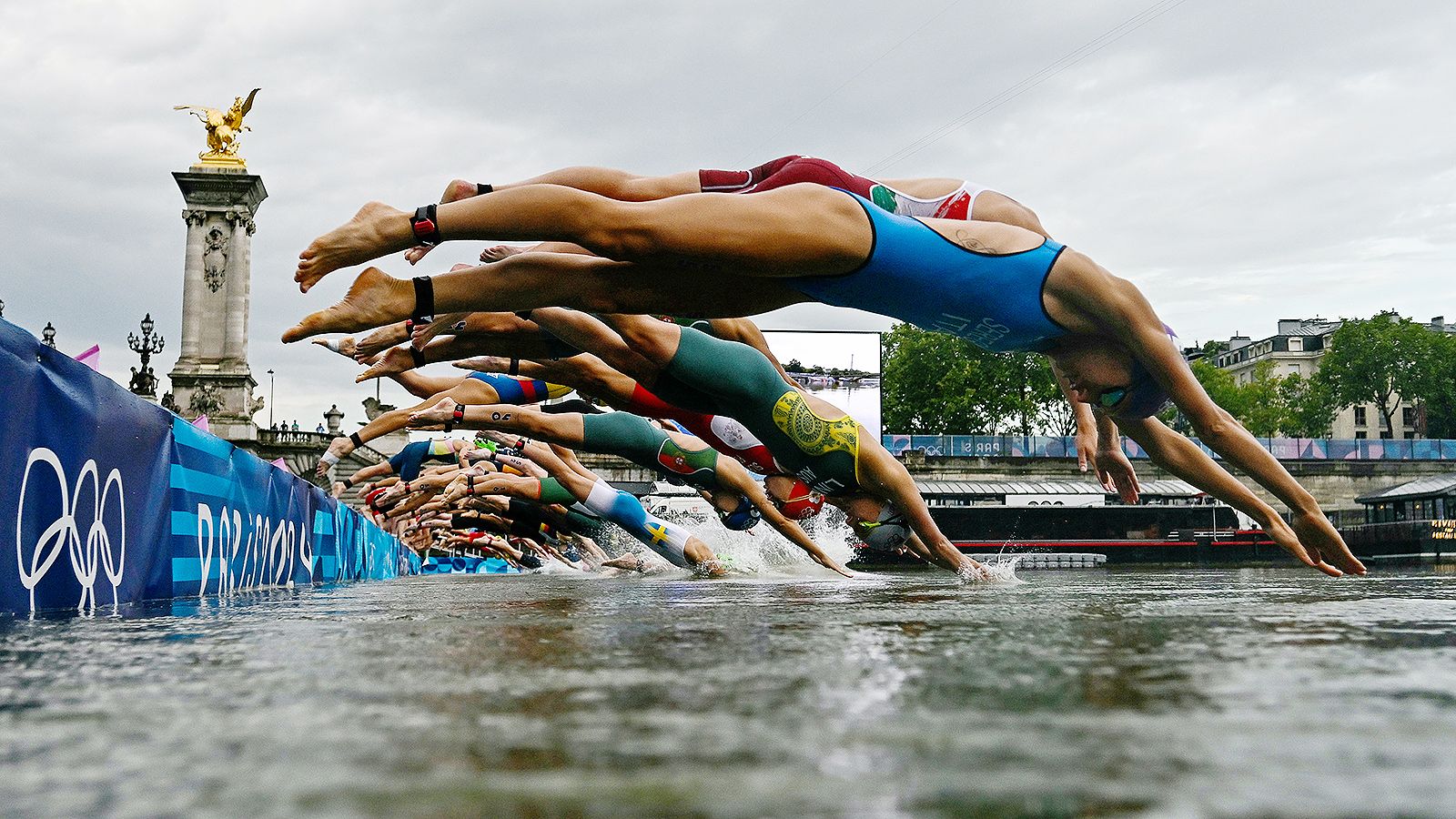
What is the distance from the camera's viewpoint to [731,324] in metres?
8.48

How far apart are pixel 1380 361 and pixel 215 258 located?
220ft

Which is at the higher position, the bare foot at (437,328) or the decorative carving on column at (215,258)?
the decorative carving on column at (215,258)

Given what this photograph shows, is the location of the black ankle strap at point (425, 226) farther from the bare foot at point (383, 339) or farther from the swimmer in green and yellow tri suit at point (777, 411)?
the swimmer in green and yellow tri suit at point (777, 411)

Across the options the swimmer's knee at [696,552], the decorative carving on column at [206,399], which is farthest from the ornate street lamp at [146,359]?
the swimmer's knee at [696,552]

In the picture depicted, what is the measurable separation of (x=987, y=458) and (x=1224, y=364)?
66458 mm

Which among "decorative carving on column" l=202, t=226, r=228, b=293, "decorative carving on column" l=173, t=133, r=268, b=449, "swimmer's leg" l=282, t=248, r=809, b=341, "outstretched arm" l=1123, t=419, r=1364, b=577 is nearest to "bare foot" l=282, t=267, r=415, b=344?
"swimmer's leg" l=282, t=248, r=809, b=341

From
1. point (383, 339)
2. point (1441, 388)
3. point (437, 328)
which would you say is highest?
point (1441, 388)

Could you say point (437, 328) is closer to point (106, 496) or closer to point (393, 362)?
point (393, 362)

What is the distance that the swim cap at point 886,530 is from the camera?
885 centimetres

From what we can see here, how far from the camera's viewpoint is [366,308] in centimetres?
429

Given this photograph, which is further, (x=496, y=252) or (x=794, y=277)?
(x=496, y=252)

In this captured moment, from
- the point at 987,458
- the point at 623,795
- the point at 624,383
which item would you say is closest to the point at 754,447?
the point at 624,383

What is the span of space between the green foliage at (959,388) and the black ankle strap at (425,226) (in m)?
62.6

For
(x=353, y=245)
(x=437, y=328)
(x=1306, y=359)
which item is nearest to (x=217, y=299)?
(x=437, y=328)
